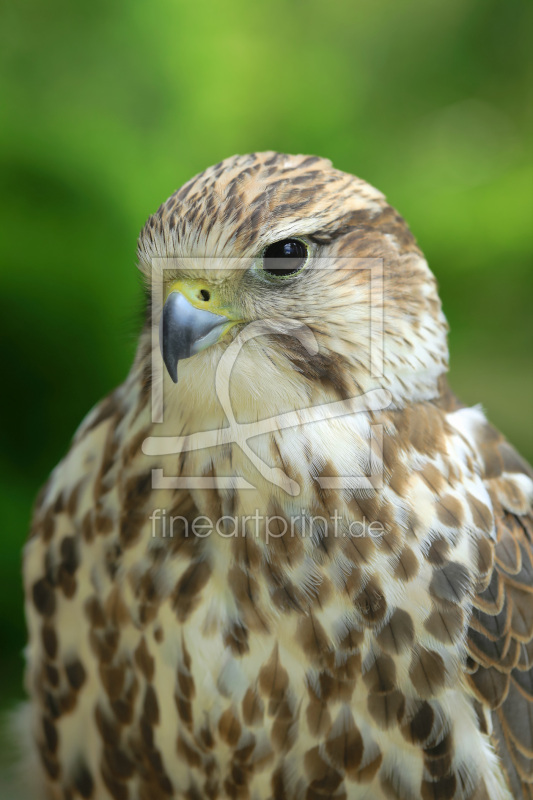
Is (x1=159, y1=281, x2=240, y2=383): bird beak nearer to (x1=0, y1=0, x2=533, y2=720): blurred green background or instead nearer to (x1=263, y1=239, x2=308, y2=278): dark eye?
(x1=263, y1=239, x2=308, y2=278): dark eye

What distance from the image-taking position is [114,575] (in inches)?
44.6

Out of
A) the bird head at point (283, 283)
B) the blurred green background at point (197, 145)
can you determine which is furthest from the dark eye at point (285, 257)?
the blurred green background at point (197, 145)

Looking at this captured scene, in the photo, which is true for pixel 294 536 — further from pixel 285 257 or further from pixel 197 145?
pixel 197 145

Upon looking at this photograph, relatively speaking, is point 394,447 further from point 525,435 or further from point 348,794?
point 525,435

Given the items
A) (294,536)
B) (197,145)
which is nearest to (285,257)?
(294,536)

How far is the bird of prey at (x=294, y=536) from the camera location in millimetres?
950

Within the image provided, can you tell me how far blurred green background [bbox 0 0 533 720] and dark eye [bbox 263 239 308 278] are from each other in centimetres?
81

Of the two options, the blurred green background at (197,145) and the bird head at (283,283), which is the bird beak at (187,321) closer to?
the bird head at (283,283)

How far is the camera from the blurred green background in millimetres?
1948

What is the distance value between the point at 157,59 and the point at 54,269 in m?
0.57

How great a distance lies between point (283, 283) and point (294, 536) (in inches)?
12.5

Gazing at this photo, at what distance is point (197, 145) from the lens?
191cm

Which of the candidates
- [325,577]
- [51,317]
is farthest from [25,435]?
[325,577]

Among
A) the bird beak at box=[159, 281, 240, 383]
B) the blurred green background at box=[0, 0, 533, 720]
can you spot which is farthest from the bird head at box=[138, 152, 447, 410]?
the blurred green background at box=[0, 0, 533, 720]
